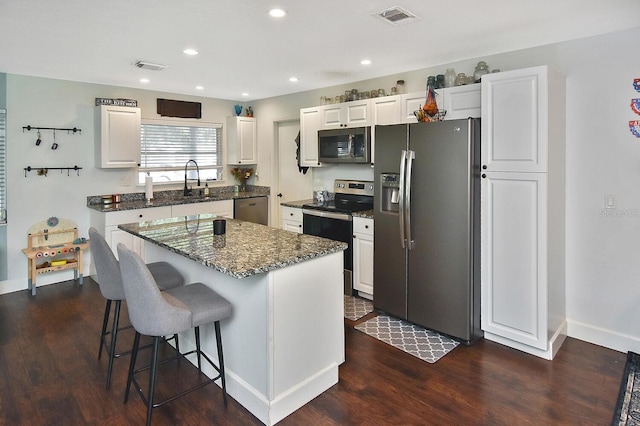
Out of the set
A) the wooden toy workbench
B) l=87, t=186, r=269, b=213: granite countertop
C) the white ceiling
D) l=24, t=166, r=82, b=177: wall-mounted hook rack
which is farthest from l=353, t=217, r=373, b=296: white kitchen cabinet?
l=24, t=166, r=82, b=177: wall-mounted hook rack

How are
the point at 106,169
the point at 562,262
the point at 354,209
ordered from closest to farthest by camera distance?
the point at 562,262, the point at 354,209, the point at 106,169

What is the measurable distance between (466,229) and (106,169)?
437 centimetres

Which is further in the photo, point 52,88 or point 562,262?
point 52,88

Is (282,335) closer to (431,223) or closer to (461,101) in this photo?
(431,223)

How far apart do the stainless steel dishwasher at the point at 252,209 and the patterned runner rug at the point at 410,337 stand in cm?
289

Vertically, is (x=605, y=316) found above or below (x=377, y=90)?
below

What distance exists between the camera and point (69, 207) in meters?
4.75

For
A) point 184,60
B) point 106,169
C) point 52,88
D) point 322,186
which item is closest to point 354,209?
point 322,186

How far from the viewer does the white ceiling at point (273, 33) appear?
2.49 metres

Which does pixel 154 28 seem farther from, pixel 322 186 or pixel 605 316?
pixel 605 316

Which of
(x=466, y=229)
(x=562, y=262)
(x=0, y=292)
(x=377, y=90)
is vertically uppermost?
(x=377, y=90)

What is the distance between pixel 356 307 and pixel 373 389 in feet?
4.63

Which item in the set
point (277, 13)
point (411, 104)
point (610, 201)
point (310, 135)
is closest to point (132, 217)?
point (310, 135)

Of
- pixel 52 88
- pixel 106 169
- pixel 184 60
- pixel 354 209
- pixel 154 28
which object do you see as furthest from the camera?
pixel 106 169
